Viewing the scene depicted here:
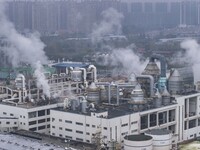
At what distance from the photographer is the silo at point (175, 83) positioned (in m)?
12.4

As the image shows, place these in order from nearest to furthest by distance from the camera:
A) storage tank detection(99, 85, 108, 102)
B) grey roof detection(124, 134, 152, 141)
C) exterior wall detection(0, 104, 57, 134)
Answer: grey roof detection(124, 134, 152, 141)
exterior wall detection(0, 104, 57, 134)
storage tank detection(99, 85, 108, 102)

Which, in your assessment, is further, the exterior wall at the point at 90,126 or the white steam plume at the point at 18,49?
the white steam plume at the point at 18,49

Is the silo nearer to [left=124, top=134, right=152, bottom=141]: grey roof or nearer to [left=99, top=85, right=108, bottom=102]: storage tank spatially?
[left=99, top=85, right=108, bottom=102]: storage tank

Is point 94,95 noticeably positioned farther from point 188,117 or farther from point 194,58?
point 194,58

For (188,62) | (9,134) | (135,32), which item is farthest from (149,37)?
(9,134)

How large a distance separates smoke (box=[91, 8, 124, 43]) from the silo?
1537cm

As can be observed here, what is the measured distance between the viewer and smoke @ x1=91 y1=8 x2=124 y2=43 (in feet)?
94.5

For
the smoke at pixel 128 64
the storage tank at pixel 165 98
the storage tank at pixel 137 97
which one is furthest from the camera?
the smoke at pixel 128 64

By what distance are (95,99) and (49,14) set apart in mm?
16881

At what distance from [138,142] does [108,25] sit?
68.5 feet

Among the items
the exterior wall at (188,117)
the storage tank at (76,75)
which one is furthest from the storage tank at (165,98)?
the storage tank at (76,75)

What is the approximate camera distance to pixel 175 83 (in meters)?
12.5

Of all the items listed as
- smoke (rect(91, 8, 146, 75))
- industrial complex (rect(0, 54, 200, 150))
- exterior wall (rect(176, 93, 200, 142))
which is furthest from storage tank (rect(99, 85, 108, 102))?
smoke (rect(91, 8, 146, 75))

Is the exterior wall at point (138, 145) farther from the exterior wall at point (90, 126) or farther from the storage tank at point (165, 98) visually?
the storage tank at point (165, 98)
